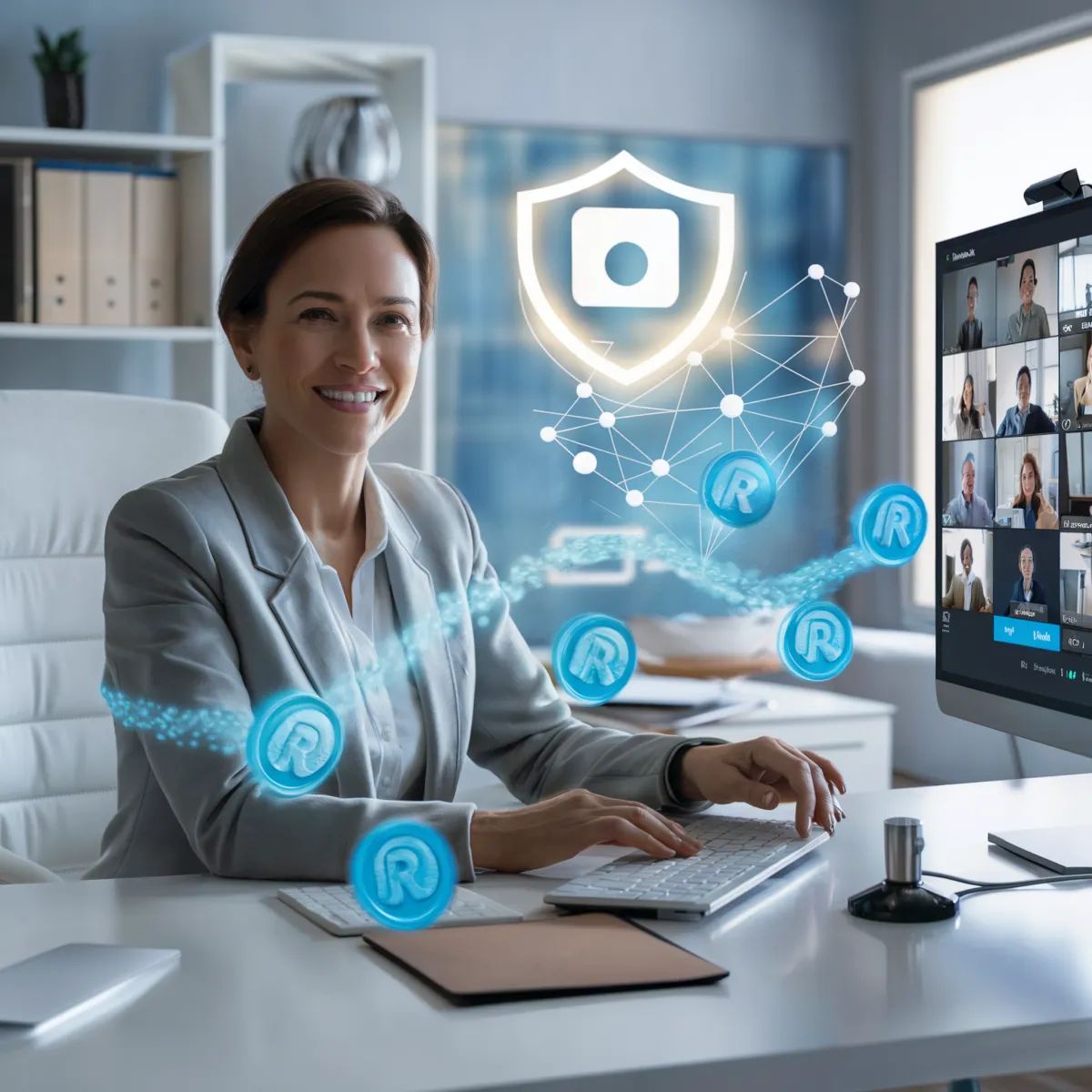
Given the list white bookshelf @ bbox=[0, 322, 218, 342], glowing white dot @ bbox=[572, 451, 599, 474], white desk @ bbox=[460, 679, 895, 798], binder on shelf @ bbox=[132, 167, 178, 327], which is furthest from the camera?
binder on shelf @ bbox=[132, 167, 178, 327]

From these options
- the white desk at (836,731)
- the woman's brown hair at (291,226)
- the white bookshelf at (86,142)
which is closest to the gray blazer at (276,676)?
the woman's brown hair at (291,226)

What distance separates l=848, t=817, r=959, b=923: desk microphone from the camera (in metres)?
0.92

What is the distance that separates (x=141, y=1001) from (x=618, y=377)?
52 centimetres

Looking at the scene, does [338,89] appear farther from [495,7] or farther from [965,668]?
[965,668]

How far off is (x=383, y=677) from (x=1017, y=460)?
1.91 ft

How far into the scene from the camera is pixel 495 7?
3539mm

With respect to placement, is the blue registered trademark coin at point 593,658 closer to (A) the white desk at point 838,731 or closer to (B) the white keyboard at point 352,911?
(B) the white keyboard at point 352,911

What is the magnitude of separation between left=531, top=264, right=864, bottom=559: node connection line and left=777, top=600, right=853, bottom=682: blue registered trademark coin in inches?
3.2

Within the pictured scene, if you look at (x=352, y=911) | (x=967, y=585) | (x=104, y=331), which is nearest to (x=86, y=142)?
(x=104, y=331)

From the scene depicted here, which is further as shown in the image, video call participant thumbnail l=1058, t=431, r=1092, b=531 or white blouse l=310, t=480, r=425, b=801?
white blouse l=310, t=480, r=425, b=801

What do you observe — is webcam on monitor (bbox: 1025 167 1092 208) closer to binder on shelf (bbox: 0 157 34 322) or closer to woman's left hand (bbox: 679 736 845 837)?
woman's left hand (bbox: 679 736 845 837)

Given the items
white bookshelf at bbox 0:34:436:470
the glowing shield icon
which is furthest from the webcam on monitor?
white bookshelf at bbox 0:34:436:470

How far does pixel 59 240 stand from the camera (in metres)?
2.88

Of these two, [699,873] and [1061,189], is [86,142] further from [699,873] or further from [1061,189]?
[699,873]
